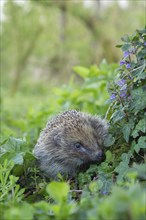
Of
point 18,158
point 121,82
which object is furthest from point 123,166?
point 18,158

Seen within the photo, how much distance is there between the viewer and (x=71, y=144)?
4676 mm

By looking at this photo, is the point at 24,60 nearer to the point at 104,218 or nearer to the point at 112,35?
the point at 112,35

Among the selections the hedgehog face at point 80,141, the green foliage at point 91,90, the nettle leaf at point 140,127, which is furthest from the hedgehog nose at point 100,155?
the green foliage at point 91,90

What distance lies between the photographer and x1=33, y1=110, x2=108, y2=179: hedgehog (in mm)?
4516

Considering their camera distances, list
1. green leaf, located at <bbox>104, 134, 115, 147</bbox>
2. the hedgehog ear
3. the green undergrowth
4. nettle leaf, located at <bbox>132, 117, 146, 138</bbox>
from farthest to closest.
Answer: the hedgehog ear < green leaf, located at <bbox>104, 134, 115, 147</bbox> < nettle leaf, located at <bbox>132, 117, 146, 138</bbox> < the green undergrowth

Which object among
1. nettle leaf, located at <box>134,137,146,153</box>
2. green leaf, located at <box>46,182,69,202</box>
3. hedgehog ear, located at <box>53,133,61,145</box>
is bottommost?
green leaf, located at <box>46,182,69,202</box>

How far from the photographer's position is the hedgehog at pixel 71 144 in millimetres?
4516

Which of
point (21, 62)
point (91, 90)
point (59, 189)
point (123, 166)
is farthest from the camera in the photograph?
point (21, 62)

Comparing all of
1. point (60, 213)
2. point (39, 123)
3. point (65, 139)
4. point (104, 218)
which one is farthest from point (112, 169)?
point (39, 123)

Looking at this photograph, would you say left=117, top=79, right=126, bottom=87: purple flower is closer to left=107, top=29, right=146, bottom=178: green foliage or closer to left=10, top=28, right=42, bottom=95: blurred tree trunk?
left=107, top=29, right=146, bottom=178: green foliage

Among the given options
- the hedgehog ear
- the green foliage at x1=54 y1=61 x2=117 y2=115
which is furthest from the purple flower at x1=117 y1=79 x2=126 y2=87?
the green foliage at x1=54 y1=61 x2=117 y2=115

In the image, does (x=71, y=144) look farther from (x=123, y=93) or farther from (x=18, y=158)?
(x=123, y=93)

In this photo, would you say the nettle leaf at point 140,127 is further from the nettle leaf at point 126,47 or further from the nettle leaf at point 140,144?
the nettle leaf at point 126,47

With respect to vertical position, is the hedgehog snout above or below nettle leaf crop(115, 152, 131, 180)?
above
